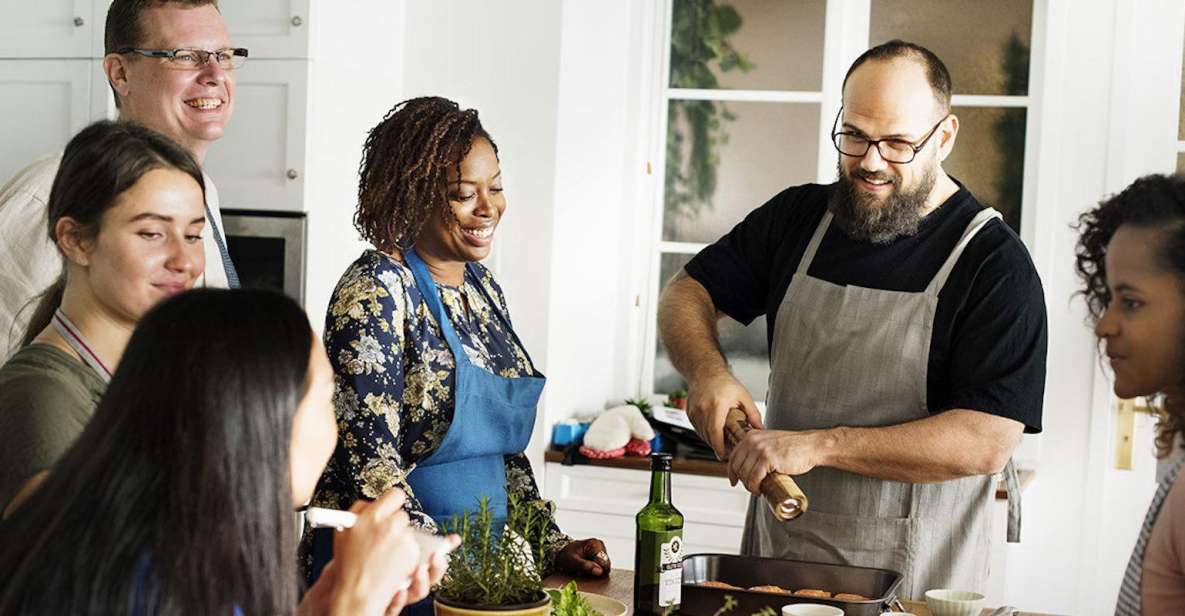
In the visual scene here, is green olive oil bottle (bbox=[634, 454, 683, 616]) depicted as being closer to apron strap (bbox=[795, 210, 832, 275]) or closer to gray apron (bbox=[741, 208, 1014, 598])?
gray apron (bbox=[741, 208, 1014, 598])

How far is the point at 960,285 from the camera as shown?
2137 millimetres

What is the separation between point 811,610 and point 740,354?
259 cm

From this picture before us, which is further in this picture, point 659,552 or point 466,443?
point 466,443

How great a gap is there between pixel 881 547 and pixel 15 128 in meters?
2.67

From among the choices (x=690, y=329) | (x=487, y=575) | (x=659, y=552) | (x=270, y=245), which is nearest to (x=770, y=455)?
(x=659, y=552)

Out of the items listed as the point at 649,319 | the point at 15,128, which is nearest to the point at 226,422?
the point at 15,128

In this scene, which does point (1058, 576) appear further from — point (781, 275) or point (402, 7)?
point (402, 7)

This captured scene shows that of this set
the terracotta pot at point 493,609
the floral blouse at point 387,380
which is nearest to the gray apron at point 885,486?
the floral blouse at point 387,380

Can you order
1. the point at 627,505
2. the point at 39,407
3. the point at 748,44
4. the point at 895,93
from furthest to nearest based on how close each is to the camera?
1. the point at 748,44
2. the point at 627,505
3. the point at 895,93
4. the point at 39,407

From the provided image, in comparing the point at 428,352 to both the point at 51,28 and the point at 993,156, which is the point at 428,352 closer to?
the point at 51,28

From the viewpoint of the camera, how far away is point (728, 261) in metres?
2.46

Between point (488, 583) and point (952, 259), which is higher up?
point (952, 259)

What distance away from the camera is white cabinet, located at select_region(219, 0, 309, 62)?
11.5ft

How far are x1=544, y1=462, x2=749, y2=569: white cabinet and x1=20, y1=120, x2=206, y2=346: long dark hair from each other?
229 cm
